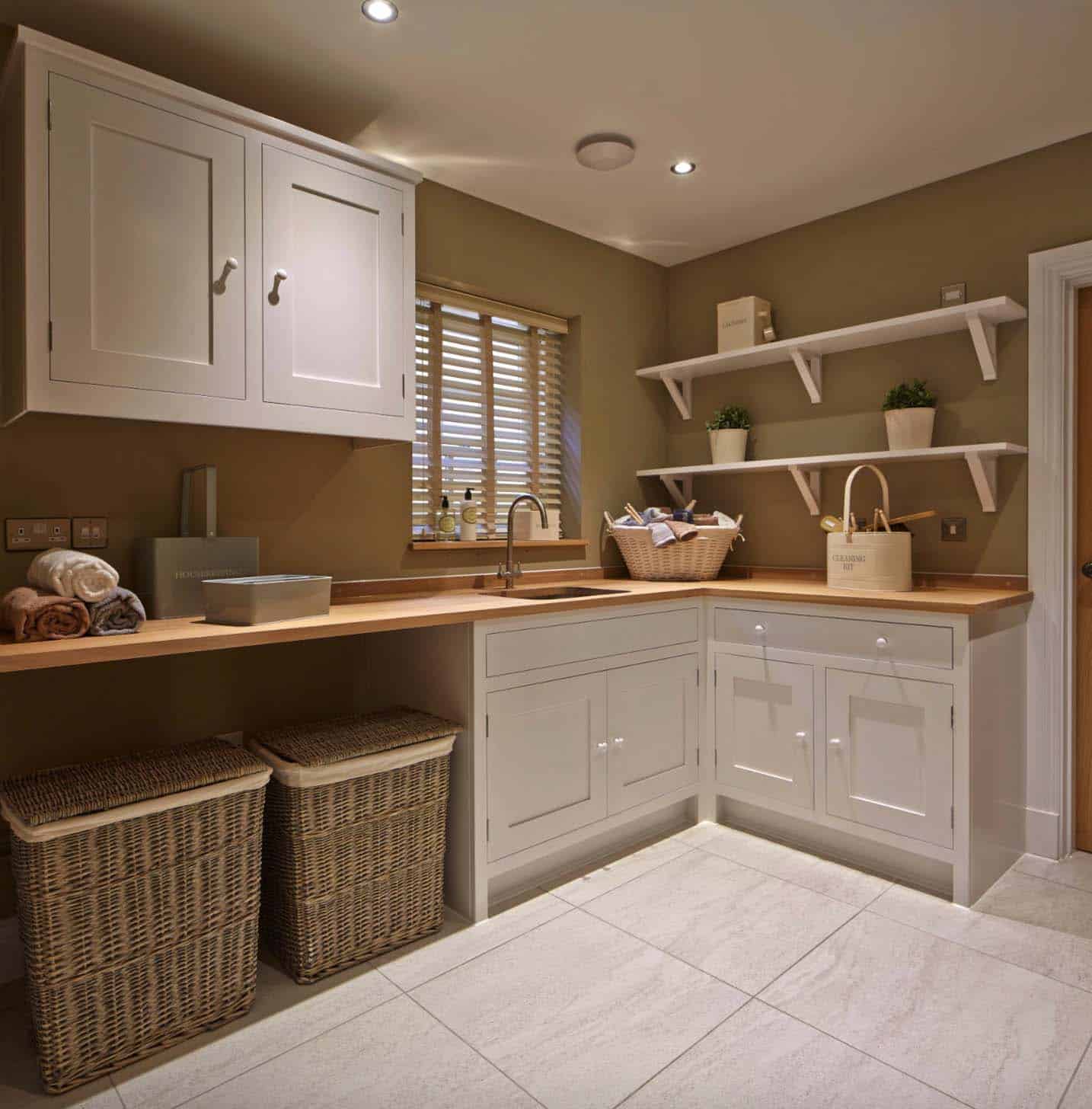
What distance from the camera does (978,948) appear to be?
212cm

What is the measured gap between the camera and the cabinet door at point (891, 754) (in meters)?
2.38

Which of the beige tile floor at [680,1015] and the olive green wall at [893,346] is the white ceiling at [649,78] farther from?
the beige tile floor at [680,1015]

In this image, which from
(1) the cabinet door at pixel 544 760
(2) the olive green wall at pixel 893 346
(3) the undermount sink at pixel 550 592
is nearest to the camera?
(1) the cabinet door at pixel 544 760

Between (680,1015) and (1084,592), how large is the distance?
2030 mm

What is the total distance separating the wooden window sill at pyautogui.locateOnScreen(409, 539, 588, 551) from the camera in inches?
116

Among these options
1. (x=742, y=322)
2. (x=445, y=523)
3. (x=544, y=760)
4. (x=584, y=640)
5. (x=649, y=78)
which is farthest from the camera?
(x=742, y=322)

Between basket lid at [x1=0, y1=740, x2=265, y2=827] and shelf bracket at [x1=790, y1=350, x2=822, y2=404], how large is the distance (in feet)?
8.29

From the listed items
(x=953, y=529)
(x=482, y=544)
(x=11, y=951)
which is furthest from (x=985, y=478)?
(x=11, y=951)

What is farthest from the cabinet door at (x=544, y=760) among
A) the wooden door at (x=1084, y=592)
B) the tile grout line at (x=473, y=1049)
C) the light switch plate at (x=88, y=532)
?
the wooden door at (x=1084, y=592)

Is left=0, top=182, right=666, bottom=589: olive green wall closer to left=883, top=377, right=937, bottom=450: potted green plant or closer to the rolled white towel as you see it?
the rolled white towel

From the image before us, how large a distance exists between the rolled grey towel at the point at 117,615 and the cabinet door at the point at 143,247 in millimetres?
527

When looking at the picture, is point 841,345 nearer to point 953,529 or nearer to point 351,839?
point 953,529

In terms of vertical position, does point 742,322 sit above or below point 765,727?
above

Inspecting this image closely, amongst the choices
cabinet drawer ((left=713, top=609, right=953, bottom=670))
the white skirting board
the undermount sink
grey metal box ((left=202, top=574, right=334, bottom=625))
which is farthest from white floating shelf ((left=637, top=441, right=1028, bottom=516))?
the white skirting board
